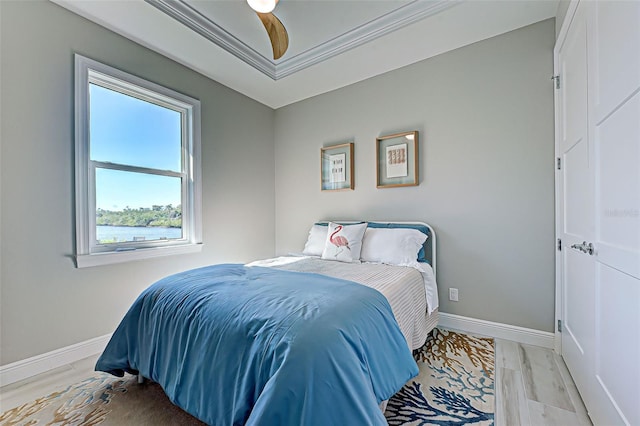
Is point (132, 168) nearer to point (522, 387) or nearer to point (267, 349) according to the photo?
point (267, 349)

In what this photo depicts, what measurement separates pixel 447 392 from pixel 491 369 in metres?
0.48

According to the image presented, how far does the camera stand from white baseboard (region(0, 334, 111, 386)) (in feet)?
6.13

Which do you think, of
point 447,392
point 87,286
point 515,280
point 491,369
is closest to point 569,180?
point 515,280

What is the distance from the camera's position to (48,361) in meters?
2.04

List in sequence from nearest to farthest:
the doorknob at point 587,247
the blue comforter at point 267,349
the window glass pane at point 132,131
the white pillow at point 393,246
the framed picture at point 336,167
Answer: the blue comforter at point 267,349 → the doorknob at point 587,247 → the window glass pane at point 132,131 → the white pillow at point 393,246 → the framed picture at point 336,167

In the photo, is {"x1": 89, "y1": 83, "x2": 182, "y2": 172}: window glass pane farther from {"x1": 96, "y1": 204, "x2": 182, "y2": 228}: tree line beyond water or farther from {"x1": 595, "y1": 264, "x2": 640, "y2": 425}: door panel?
{"x1": 595, "y1": 264, "x2": 640, "y2": 425}: door panel

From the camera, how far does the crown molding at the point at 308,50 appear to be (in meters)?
2.21

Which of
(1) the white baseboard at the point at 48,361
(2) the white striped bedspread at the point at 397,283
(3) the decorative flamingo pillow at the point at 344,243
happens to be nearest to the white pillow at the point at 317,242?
(3) the decorative flamingo pillow at the point at 344,243

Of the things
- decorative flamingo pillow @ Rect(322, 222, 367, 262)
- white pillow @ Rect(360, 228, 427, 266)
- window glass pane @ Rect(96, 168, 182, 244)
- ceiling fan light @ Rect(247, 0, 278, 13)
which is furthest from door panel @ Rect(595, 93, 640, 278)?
window glass pane @ Rect(96, 168, 182, 244)

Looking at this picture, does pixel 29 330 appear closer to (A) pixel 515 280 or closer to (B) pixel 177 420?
(B) pixel 177 420

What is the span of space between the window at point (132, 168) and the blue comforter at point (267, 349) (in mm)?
995

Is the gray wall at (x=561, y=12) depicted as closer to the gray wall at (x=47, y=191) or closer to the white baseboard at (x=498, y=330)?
the white baseboard at (x=498, y=330)

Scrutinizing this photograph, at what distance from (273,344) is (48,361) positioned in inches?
81.8

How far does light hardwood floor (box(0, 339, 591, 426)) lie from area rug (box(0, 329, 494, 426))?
0.26 ft
